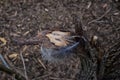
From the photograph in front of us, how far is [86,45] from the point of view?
1.33m

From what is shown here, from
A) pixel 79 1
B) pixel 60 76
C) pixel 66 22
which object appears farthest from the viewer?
pixel 79 1

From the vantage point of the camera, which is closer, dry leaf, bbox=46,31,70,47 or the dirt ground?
dry leaf, bbox=46,31,70,47

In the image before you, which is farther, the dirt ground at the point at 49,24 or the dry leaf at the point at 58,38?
the dirt ground at the point at 49,24

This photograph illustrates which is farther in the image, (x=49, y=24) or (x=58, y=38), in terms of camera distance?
(x=49, y=24)

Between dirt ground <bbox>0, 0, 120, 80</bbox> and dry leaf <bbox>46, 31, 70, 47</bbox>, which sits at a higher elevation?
dry leaf <bbox>46, 31, 70, 47</bbox>

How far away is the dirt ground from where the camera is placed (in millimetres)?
1976

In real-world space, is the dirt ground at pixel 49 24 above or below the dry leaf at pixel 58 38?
below

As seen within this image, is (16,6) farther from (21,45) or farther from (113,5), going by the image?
(113,5)

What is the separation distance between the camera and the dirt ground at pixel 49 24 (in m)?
1.98

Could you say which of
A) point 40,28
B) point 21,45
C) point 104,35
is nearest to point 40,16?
point 40,28

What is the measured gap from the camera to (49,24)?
2.27m

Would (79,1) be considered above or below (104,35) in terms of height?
above

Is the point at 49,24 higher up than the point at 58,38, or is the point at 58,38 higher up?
the point at 58,38

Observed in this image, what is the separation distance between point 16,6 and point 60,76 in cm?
79
